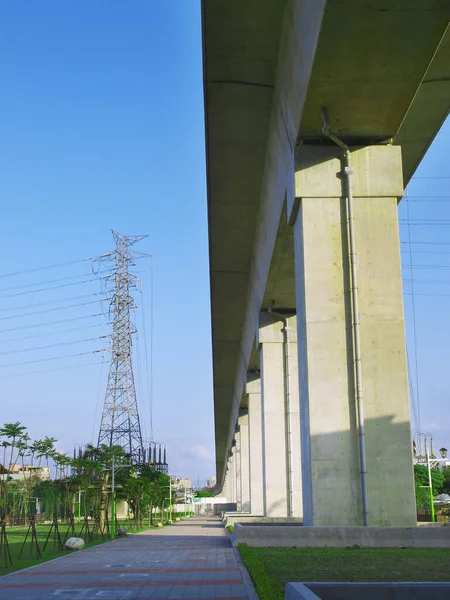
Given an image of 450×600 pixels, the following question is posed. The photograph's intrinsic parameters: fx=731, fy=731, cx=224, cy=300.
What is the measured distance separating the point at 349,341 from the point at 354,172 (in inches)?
134

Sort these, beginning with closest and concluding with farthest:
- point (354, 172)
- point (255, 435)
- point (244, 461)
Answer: point (354, 172) → point (255, 435) → point (244, 461)

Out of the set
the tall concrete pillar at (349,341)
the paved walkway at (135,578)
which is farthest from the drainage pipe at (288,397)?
the tall concrete pillar at (349,341)

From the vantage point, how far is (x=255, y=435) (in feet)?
119

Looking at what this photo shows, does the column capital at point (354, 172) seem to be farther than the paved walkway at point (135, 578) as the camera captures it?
Yes

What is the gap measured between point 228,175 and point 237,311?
42.4ft

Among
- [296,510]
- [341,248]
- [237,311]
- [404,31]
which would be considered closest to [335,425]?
[341,248]

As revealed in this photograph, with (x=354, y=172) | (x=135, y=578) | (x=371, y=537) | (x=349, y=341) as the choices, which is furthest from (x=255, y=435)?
(x=135, y=578)

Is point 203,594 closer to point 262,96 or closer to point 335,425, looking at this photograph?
point 335,425

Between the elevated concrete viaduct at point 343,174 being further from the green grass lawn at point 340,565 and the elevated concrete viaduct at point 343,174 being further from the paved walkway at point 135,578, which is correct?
the paved walkway at point 135,578

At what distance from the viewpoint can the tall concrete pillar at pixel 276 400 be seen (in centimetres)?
2517

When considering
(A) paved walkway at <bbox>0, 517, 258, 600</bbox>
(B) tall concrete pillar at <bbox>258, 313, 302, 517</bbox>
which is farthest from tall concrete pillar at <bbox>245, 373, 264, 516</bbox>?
(A) paved walkway at <bbox>0, 517, 258, 600</bbox>

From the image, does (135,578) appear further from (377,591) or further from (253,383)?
(253,383)

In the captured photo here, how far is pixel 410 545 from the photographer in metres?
12.9

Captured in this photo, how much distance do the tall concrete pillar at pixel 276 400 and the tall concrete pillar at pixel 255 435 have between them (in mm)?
9848
